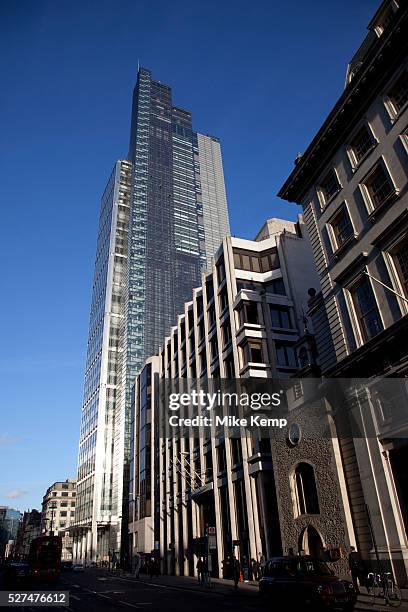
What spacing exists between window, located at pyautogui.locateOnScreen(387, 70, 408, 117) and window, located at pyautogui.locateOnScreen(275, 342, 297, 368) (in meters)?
20.1

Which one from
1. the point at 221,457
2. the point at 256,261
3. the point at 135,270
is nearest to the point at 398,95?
the point at 256,261

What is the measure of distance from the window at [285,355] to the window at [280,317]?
5.80 ft

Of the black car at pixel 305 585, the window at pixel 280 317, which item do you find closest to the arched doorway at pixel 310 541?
the black car at pixel 305 585

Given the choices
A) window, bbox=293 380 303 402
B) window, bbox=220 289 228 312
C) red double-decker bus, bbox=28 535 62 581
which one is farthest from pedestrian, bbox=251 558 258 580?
window, bbox=220 289 228 312

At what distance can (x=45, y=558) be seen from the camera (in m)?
35.1

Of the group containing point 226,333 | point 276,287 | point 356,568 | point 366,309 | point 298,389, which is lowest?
point 356,568

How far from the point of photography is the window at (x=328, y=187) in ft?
86.1

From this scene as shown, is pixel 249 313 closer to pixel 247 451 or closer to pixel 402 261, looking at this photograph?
pixel 247 451

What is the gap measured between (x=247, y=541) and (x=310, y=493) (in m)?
10.5

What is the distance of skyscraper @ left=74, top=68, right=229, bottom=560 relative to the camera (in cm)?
9256

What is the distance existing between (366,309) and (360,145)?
892cm

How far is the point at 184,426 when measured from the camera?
1991 inches

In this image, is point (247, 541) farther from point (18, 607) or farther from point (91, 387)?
point (91, 387)

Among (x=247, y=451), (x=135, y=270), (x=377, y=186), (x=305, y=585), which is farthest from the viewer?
(x=135, y=270)
